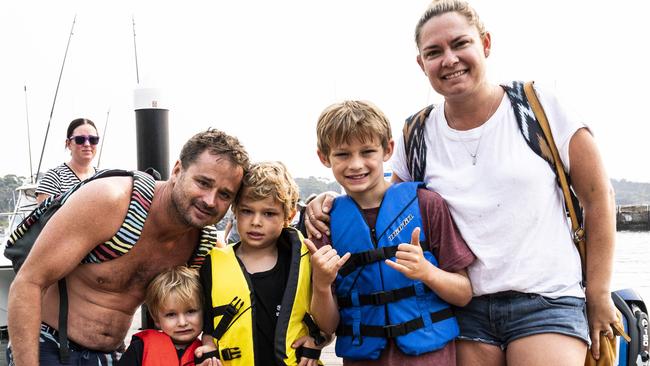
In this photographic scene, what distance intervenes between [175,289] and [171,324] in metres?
0.18

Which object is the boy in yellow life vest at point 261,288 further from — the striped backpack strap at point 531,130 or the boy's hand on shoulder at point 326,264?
the striped backpack strap at point 531,130

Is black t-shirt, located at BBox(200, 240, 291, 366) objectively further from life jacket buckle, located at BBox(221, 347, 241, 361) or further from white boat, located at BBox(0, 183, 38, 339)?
white boat, located at BBox(0, 183, 38, 339)

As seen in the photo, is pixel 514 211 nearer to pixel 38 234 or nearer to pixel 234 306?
pixel 234 306

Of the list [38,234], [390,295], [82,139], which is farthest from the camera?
[82,139]

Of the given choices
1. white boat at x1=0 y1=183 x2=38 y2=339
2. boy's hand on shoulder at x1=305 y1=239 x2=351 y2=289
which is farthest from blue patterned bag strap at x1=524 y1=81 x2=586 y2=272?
white boat at x1=0 y1=183 x2=38 y2=339

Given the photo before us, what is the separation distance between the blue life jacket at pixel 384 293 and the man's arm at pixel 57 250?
115 centimetres

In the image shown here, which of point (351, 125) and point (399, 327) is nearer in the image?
point (399, 327)

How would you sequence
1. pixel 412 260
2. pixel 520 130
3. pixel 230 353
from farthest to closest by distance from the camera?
pixel 230 353, pixel 520 130, pixel 412 260

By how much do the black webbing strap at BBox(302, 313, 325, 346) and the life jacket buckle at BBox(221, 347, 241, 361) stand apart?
349 mm

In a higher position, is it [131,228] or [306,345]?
[131,228]

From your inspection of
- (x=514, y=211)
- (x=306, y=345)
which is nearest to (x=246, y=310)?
(x=306, y=345)

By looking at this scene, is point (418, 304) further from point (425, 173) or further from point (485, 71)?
point (485, 71)

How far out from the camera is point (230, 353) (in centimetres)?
266

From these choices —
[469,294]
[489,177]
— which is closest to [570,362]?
[469,294]
